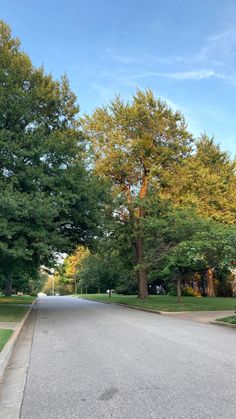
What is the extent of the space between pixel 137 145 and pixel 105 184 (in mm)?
8593

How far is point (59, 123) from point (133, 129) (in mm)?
10282

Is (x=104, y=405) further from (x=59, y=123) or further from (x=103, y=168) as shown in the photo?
(x=103, y=168)

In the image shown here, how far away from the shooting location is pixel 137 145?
97.9 ft

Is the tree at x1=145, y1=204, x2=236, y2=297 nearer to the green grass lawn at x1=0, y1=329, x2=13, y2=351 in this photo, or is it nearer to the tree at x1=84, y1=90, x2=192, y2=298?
the tree at x1=84, y1=90, x2=192, y2=298

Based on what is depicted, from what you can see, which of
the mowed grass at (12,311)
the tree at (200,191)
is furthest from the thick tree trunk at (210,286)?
the mowed grass at (12,311)

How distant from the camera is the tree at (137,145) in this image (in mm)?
30516

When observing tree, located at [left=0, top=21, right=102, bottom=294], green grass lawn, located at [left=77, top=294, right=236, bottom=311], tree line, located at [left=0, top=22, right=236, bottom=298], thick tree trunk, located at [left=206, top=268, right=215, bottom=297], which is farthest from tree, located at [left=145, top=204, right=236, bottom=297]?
thick tree trunk, located at [left=206, top=268, right=215, bottom=297]

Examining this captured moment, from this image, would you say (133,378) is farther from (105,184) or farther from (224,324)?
(105,184)

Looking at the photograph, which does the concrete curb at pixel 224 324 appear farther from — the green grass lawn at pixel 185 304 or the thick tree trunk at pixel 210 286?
the thick tree trunk at pixel 210 286

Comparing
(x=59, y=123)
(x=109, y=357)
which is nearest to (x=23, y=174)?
(x=59, y=123)

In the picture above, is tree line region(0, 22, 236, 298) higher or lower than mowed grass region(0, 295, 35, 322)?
higher

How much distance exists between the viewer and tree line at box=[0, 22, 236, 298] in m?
17.0

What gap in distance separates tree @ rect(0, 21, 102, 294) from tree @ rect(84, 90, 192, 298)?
8374 millimetres

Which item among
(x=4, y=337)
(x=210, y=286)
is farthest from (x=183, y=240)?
(x=210, y=286)
